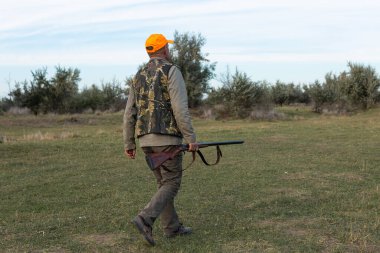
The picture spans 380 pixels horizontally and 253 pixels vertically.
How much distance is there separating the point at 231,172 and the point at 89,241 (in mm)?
4813

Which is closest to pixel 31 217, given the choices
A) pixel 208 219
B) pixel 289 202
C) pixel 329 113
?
pixel 208 219

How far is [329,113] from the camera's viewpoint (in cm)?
3616

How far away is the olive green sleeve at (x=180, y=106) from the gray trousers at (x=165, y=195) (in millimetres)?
274

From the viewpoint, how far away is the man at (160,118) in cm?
451

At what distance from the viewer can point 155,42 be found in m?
4.76

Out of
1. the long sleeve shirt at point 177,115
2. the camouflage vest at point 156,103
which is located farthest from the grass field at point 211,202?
the camouflage vest at point 156,103

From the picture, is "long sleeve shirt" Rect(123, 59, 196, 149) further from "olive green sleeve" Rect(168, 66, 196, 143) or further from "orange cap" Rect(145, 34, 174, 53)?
"orange cap" Rect(145, 34, 174, 53)

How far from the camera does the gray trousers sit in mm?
4566

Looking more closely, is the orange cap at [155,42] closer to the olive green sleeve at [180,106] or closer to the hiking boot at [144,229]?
the olive green sleeve at [180,106]

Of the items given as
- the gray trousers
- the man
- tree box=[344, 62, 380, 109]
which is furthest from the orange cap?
tree box=[344, 62, 380, 109]

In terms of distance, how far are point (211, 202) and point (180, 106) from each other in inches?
97.8

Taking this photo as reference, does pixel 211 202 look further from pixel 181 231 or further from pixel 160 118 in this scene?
pixel 160 118

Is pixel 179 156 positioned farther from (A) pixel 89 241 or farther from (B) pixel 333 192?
(B) pixel 333 192

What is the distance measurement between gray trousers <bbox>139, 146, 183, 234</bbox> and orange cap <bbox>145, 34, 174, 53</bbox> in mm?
1030
